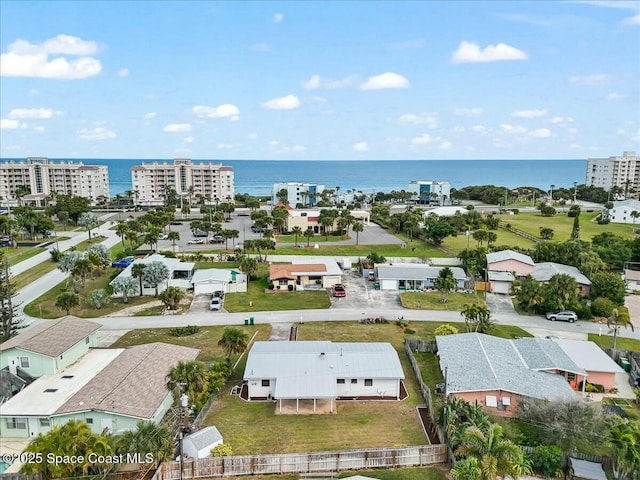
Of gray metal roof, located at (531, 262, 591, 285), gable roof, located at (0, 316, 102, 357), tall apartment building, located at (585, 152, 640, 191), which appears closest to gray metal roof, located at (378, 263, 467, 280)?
gray metal roof, located at (531, 262, 591, 285)

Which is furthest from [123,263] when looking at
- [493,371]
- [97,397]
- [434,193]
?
[434,193]

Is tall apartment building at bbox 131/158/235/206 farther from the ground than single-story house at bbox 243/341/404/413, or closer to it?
farther from the ground

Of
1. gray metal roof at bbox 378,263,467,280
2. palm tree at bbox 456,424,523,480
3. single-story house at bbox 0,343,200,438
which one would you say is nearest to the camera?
palm tree at bbox 456,424,523,480

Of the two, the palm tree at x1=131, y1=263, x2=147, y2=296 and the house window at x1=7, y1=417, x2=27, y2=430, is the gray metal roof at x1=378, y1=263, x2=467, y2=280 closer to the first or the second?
the palm tree at x1=131, y1=263, x2=147, y2=296

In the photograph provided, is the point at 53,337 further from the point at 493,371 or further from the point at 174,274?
the point at 493,371

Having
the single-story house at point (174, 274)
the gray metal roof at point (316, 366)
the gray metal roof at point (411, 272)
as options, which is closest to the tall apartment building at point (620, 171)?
the gray metal roof at point (411, 272)

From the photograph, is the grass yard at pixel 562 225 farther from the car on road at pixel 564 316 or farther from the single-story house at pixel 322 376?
the single-story house at pixel 322 376
